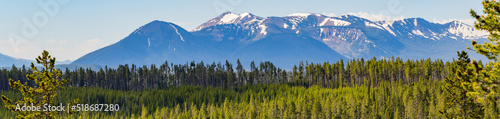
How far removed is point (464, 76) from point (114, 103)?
149052mm

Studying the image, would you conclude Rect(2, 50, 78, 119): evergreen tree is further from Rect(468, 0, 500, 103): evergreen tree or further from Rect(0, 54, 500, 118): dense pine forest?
Rect(0, 54, 500, 118): dense pine forest

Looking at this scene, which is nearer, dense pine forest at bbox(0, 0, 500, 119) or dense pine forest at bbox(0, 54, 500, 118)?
dense pine forest at bbox(0, 0, 500, 119)

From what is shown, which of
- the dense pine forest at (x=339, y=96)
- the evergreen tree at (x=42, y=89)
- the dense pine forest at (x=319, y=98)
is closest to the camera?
the dense pine forest at (x=339, y=96)

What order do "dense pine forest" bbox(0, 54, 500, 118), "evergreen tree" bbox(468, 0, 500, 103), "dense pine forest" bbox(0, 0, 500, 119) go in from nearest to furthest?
"evergreen tree" bbox(468, 0, 500, 103) → "dense pine forest" bbox(0, 0, 500, 119) → "dense pine forest" bbox(0, 54, 500, 118)

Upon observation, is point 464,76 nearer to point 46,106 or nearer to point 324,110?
point 46,106

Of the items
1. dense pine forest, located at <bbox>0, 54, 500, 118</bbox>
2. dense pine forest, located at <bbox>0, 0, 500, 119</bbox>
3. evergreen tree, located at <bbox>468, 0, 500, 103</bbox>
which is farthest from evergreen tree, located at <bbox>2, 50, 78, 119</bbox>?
dense pine forest, located at <bbox>0, 54, 500, 118</bbox>

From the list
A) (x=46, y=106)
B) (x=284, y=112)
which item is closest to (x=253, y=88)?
(x=284, y=112)

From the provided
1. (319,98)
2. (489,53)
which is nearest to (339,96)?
(319,98)

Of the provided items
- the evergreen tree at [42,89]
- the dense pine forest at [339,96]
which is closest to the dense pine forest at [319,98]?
the dense pine forest at [339,96]

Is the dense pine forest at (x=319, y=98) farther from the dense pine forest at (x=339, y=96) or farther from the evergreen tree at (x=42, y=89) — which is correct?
the evergreen tree at (x=42, y=89)

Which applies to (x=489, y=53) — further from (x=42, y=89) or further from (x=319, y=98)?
(x=319, y=98)

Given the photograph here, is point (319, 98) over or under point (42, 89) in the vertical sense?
under

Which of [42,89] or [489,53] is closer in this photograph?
[489,53]

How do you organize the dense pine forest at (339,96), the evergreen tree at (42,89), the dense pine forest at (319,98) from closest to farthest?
the dense pine forest at (339,96)
the evergreen tree at (42,89)
the dense pine forest at (319,98)
